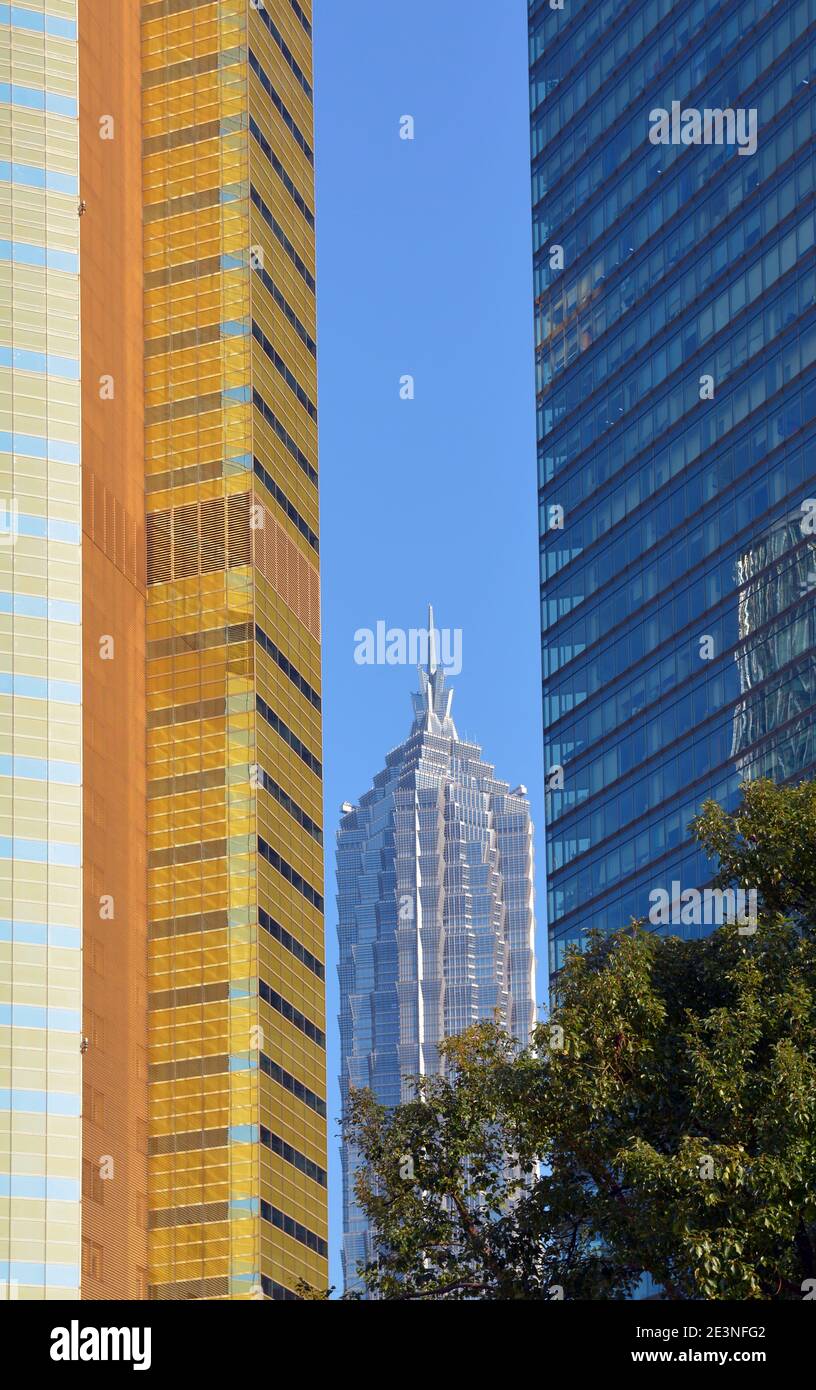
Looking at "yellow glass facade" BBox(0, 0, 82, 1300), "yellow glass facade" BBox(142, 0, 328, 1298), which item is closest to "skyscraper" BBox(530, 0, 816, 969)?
"yellow glass facade" BBox(142, 0, 328, 1298)

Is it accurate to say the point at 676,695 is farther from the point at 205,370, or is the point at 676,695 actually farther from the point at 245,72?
the point at 245,72

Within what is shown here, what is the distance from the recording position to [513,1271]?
46.3 metres

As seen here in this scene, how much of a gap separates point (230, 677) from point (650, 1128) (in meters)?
102

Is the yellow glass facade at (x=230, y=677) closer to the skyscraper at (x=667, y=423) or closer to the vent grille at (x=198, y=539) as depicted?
the vent grille at (x=198, y=539)

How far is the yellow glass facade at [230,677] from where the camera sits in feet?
444

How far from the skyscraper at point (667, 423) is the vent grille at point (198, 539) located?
108ft

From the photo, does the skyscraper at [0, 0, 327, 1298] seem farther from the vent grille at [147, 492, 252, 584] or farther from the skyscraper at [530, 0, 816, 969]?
the skyscraper at [530, 0, 816, 969]

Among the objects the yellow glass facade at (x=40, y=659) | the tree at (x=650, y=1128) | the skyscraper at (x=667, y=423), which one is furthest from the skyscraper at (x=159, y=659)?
the tree at (x=650, y=1128)

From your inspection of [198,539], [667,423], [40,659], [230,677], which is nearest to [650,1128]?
[40,659]

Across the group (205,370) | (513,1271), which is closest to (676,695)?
(205,370)

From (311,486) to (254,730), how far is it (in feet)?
89.7

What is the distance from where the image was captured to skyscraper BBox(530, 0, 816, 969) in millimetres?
150500

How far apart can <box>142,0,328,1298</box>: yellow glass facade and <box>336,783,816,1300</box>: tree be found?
83687mm
